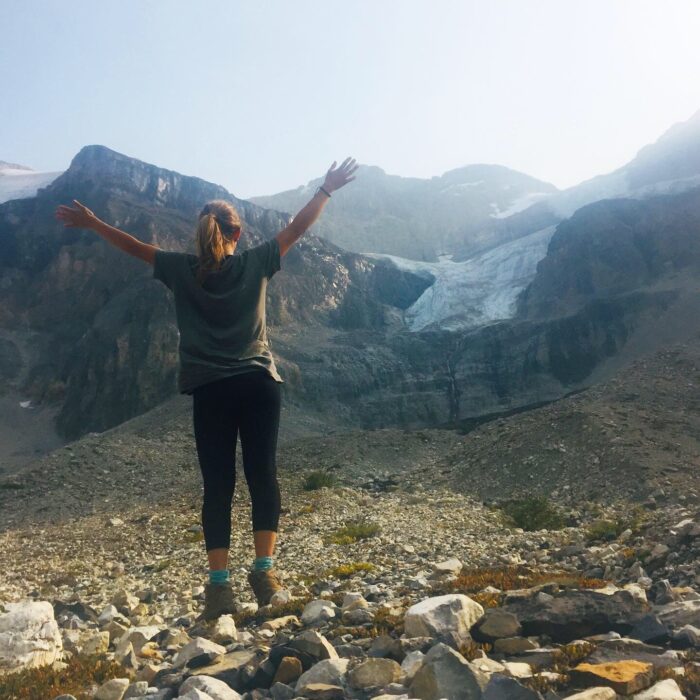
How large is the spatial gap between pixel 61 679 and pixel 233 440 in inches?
67.8

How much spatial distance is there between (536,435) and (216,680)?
82.8ft

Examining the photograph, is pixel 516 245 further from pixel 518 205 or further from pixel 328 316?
pixel 518 205

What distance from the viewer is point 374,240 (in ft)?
470

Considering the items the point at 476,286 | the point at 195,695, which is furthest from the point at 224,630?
the point at 476,286

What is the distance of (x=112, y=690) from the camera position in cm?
314

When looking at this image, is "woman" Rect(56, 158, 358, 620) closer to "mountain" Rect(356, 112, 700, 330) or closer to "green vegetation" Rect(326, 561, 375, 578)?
"green vegetation" Rect(326, 561, 375, 578)

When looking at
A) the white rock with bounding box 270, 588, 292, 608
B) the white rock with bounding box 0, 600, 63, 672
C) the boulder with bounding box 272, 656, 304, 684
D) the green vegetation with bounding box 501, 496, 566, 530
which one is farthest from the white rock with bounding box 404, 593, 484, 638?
the green vegetation with bounding box 501, 496, 566, 530

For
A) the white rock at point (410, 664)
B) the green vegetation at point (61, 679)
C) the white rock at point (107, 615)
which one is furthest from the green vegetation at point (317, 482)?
the white rock at point (410, 664)

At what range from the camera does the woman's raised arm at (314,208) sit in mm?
4605

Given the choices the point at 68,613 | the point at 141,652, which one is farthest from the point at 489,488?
the point at 141,652

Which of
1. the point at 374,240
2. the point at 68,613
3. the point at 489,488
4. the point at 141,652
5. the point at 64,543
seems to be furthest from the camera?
the point at 374,240

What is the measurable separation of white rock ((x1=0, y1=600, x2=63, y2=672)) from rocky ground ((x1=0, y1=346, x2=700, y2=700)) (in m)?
0.01

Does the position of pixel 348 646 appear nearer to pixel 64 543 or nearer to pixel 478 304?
pixel 64 543

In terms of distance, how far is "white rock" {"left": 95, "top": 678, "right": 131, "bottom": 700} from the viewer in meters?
3.11
